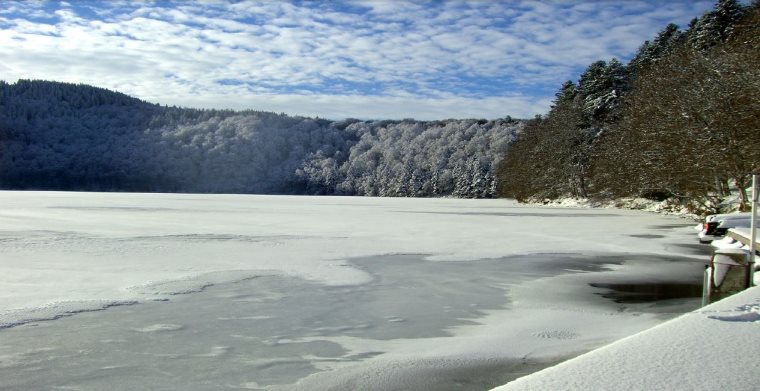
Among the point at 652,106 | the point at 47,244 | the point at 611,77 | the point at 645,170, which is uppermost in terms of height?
the point at 611,77

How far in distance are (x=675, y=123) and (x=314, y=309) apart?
26557 mm

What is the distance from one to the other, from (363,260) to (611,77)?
48291 millimetres

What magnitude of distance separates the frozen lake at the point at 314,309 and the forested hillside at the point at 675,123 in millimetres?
11653

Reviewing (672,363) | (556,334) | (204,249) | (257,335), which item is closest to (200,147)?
(204,249)

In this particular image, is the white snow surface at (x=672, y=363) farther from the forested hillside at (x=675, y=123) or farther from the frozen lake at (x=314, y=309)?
the forested hillside at (x=675, y=123)

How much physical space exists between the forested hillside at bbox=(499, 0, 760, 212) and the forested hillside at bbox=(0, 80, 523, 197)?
72703 millimetres

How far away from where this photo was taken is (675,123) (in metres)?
30.0

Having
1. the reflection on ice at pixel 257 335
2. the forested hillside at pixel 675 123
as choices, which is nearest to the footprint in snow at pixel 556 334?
the reflection on ice at pixel 257 335

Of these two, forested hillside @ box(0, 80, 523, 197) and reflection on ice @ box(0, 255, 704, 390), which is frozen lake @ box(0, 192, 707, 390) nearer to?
reflection on ice @ box(0, 255, 704, 390)

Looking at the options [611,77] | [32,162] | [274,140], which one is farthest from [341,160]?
[611,77]

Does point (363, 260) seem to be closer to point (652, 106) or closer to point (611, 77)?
point (652, 106)

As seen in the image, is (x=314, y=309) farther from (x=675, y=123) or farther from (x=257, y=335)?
(x=675, y=123)

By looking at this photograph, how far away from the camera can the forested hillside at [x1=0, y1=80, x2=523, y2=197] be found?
149m

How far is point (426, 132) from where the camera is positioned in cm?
16425
